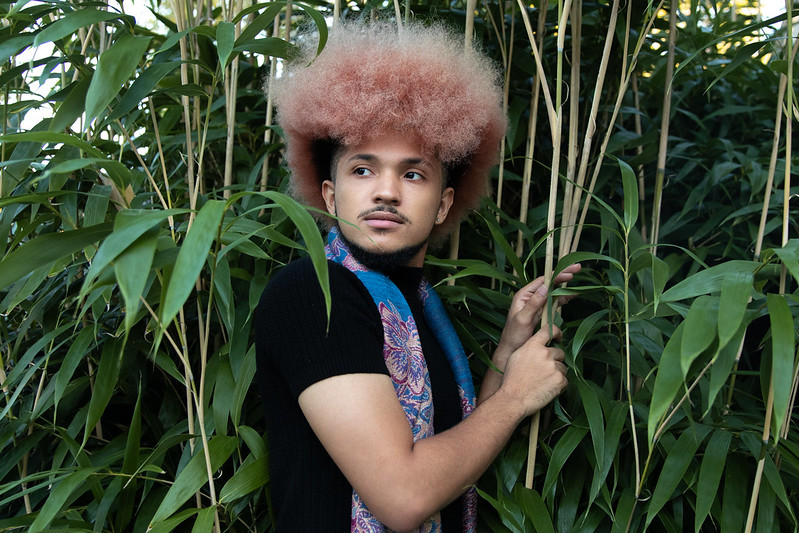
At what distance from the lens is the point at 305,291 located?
2.45 ft

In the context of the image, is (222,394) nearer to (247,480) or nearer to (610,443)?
(247,480)

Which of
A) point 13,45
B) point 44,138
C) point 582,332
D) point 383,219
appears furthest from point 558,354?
point 13,45

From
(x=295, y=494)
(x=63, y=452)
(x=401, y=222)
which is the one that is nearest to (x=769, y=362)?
(x=401, y=222)

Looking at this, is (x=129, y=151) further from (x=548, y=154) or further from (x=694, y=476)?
(x=694, y=476)

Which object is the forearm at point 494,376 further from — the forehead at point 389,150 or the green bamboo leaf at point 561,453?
the forehead at point 389,150

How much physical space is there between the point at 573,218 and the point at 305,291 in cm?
42

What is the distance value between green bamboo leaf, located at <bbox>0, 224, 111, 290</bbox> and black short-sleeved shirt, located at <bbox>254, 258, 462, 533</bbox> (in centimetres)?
21

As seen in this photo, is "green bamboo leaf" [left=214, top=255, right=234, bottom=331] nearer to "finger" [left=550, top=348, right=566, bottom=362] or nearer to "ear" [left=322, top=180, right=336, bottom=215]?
"ear" [left=322, top=180, right=336, bottom=215]

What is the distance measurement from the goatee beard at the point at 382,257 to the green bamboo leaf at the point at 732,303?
0.37 m

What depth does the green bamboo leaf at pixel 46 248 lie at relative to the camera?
2.01 ft

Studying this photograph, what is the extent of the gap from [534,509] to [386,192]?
43cm

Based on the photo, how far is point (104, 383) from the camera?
2.87 feet

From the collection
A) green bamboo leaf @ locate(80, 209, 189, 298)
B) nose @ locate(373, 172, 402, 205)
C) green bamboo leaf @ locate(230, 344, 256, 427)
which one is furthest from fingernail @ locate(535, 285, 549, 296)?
green bamboo leaf @ locate(80, 209, 189, 298)

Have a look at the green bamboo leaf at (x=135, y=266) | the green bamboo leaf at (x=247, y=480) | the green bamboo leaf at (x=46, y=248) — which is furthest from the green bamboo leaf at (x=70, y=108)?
the green bamboo leaf at (x=247, y=480)
